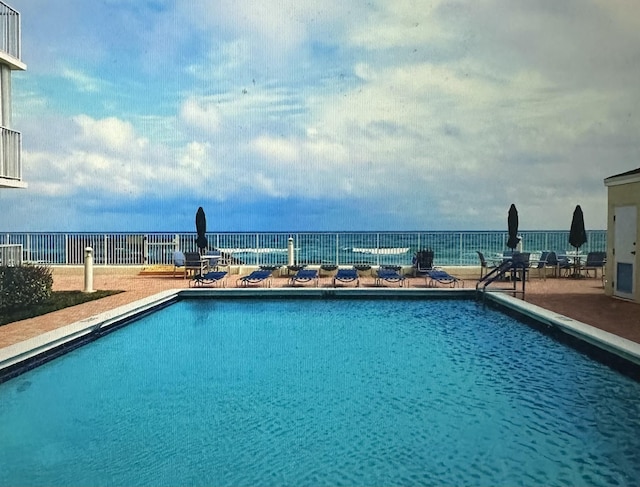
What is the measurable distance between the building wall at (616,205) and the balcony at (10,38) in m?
13.3

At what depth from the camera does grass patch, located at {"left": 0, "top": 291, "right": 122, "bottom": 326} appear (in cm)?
911

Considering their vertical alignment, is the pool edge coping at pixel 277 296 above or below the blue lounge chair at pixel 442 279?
below

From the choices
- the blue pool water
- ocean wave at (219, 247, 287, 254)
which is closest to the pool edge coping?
the blue pool water

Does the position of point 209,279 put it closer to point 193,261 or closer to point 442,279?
point 193,261

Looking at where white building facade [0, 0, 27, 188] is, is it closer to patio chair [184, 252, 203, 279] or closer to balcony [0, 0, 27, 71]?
balcony [0, 0, 27, 71]

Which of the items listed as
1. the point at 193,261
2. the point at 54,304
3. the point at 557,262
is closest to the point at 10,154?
the point at 54,304

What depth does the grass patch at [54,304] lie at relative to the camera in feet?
29.9

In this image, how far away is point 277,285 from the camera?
13.8m

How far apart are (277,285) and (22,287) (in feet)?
19.3

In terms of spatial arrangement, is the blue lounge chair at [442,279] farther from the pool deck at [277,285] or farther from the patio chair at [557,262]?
the patio chair at [557,262]

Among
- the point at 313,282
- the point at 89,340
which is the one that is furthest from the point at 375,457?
the point at 313,282

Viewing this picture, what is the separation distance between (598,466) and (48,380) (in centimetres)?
585

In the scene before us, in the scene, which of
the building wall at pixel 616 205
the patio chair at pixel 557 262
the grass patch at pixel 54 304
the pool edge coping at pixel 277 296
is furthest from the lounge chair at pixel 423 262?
the grass patch at pixel 54 304

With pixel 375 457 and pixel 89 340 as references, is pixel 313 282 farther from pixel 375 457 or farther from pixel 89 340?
pixel 375 457
